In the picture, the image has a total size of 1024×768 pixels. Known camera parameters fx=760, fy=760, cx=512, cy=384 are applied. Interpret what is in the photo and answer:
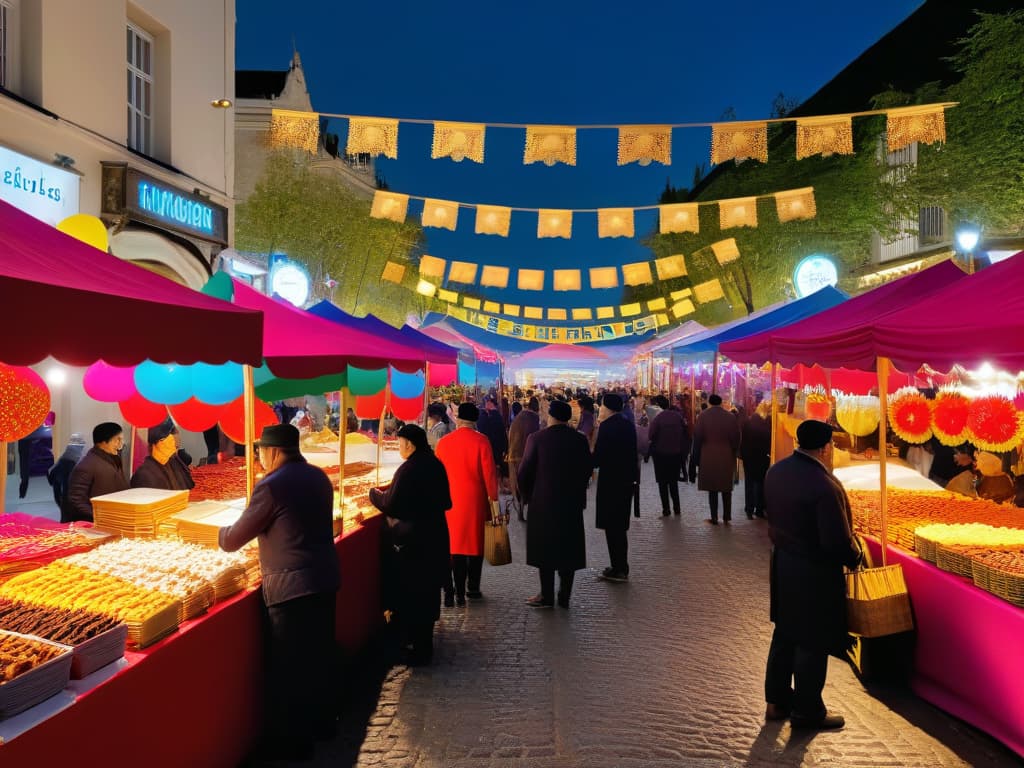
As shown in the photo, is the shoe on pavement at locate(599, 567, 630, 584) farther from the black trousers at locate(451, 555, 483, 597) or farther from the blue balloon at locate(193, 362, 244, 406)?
the blue balloon at locate(193, 362, 244, 406)

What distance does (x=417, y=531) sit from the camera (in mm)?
5848

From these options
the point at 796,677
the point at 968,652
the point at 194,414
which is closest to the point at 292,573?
the point at 194,414

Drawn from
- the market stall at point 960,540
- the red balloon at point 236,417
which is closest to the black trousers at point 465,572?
the red balloon at point 236,417

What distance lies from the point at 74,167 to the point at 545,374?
161 ft

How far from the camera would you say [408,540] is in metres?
5.84

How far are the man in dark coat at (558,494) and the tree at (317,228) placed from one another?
2057 centimetres

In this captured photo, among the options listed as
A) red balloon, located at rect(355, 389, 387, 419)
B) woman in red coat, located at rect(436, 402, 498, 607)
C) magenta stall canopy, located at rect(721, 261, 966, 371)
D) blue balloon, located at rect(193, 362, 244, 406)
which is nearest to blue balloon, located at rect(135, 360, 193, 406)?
blue balloon, located at rect(193, 362, 244, 406)

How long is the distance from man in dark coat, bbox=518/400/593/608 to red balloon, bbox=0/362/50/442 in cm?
405

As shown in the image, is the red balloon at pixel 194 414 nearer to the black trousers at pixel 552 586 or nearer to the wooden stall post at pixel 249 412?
the wooden stall post at pixel 249 412

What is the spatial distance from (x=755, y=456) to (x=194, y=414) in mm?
8870

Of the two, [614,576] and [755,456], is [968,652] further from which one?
[755,456]

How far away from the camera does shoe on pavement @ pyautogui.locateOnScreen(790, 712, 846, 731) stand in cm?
477

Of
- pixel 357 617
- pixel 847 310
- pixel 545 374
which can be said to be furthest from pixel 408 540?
pixel 545 374

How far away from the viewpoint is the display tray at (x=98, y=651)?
2.94m
